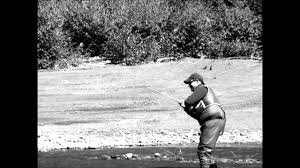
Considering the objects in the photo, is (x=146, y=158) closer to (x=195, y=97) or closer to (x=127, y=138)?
(x=127, y=138)

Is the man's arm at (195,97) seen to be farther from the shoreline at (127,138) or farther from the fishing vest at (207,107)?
the shoreline at (127,138)

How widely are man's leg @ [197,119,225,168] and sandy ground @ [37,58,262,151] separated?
4900 mm

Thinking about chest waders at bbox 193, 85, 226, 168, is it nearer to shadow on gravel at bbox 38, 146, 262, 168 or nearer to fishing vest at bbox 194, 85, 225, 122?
fishing vest at bbox 194, 85, 225, 122

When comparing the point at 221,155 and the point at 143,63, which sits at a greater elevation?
the point at 143,63

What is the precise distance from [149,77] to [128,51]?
3178 mm

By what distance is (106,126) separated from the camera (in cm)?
1589

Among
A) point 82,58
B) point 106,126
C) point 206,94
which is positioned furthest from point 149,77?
point 206,94

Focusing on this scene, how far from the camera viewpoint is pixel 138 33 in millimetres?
28406

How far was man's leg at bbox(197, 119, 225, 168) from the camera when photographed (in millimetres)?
8547

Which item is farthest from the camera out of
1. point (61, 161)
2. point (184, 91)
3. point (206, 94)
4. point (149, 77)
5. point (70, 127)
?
point (149, 77)

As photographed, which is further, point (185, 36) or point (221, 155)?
point (185, 36)

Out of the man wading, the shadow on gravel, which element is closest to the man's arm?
the man wading

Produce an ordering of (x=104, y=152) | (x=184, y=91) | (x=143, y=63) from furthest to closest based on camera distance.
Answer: (x=143, y=63), (x=184, y=91), (x=104, y=152)
